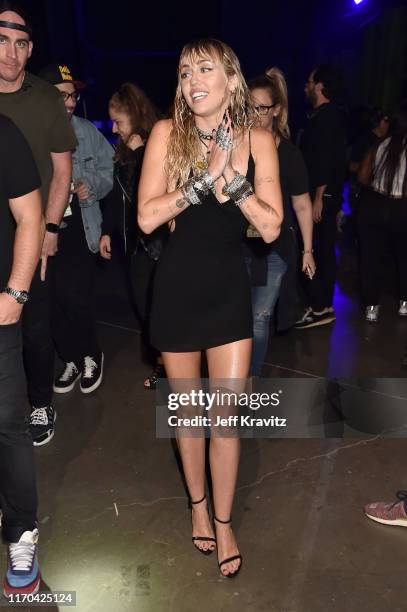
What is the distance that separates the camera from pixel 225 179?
1.99 metres

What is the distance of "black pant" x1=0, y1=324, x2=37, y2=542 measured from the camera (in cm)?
209

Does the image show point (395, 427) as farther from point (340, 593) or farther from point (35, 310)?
point (35, 310)

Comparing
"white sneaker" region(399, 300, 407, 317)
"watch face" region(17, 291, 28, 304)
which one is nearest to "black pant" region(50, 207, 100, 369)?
"watch face" region(17, 291, 28, 304)

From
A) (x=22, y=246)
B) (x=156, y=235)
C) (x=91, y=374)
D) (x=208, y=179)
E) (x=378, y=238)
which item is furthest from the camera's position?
(x=378, y=238)

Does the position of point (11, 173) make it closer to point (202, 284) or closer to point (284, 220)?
point (202, 284)

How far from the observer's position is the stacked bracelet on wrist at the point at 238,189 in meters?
1.97

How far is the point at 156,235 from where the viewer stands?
114 inches

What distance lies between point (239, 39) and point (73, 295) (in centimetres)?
871

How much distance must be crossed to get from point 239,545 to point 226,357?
80 cm

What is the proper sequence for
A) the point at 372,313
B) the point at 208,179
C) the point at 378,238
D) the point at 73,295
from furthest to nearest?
the point at 372,313 < the point at 378,238 < the point at 73,295 < the point at 208,179

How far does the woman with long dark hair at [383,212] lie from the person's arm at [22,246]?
2.72m

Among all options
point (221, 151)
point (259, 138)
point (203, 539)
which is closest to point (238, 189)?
point (221, 151)

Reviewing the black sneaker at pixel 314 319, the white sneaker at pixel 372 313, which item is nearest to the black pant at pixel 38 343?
the black sneaker at pixel 314 319

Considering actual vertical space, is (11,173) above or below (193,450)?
above
